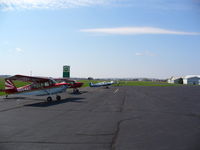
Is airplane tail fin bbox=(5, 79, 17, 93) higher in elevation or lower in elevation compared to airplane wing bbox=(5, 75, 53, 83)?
lower

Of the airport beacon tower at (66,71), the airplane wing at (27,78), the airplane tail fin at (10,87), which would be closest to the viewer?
the airplane wing at (27,78)

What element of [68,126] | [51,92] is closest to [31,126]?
[68,126]

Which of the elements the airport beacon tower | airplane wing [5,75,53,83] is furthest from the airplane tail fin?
the airport beacon tower

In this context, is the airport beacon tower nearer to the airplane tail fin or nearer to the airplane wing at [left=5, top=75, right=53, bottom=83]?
the airplane tail fin

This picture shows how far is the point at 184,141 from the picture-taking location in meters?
6.70

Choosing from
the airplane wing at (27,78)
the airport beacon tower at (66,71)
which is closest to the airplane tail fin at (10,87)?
the airplane wing at (27,78)

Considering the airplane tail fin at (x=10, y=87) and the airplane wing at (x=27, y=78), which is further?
the airplane tail fin at (x=10, y=87)

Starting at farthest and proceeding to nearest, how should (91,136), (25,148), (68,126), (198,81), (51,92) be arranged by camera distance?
1. (198,81)
2. (51,92)
3. (68,126)
4. (91,136)
5. (25,148)

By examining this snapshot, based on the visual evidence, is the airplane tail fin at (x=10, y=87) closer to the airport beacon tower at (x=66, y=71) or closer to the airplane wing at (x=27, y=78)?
the airplane wing at (x=27, y=78)

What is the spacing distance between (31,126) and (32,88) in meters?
12.6

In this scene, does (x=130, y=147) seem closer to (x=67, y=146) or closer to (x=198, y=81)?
(x=67, y=146)

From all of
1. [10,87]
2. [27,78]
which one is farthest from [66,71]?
[27,78]

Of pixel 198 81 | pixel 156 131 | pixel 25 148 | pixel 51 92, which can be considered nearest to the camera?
pixel 25 148

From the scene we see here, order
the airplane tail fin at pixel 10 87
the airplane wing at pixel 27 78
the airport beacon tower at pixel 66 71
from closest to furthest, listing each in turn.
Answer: the airplane wing at pixel 27 78
the airplane tail fin at pixel 10 87
the airport beacon tower at pixel 66 71
